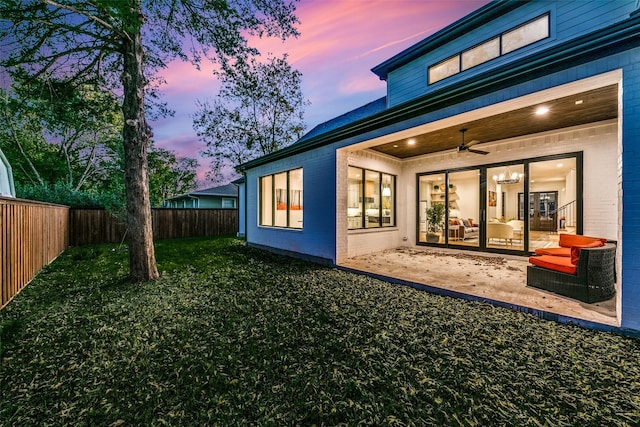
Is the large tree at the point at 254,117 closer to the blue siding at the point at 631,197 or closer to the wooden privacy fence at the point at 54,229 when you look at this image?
the wooden privacy fence at the point at 54,229

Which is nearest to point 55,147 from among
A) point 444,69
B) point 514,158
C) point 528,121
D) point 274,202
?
point 274,202

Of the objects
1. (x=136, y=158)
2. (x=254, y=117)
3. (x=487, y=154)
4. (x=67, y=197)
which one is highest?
(x=254, y=117)

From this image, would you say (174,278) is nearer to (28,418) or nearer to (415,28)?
(28,418)

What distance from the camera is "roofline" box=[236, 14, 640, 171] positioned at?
2.53 m

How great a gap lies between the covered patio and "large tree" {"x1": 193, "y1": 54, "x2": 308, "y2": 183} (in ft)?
42.5

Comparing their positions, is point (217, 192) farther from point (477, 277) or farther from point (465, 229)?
point (477, 277)

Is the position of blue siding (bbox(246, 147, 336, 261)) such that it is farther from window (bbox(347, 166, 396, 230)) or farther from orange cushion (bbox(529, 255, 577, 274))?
orange cushion (bbox(529, 255, 577, 274))

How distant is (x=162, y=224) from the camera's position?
11656 millimetres

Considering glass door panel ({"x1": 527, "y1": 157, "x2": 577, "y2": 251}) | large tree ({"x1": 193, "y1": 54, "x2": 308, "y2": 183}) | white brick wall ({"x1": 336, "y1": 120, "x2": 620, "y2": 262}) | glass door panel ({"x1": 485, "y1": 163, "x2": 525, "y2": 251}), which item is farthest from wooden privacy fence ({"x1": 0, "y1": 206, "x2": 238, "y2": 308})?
glass door panel ({"x1": 527, "y1": 157, "x2": 577, "y2": 251})

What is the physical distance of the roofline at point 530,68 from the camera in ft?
8.30

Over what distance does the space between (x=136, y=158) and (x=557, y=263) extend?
7.15 meters

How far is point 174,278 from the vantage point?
16.0 feet

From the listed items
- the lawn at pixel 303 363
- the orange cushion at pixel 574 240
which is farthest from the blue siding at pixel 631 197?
the orange cushion at pixel 574 240

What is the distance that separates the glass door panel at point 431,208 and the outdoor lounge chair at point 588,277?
4.04 metres
